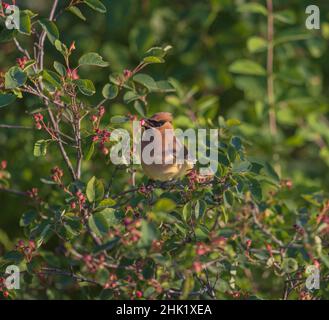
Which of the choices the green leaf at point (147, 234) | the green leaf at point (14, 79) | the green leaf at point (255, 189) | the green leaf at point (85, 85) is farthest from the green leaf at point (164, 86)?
the green leaf at point (147, 234)

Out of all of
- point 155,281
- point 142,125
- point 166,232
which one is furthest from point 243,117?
point 155,281

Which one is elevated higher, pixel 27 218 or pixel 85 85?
pixel 85 85

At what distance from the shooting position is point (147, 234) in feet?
7.40

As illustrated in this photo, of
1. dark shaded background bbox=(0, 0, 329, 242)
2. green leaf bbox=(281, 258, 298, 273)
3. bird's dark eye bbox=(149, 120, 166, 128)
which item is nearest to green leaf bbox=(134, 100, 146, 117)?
bird's dark eye bbox=(149, 120, 166, 128)

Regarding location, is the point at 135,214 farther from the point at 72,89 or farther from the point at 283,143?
the point at 283,143

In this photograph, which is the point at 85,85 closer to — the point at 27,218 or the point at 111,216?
the point at 111,216

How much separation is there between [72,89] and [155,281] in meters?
0.87

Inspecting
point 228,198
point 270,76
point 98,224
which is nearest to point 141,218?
point 98,224

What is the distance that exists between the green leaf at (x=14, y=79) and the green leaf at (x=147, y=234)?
80 cm

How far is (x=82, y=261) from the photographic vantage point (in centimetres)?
243

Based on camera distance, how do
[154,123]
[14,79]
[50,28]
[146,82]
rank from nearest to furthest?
1. [14,79]
2. [50,28]
3. [146,82]
4. [154,123]

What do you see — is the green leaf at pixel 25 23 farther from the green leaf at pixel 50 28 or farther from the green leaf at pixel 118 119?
the green leaf at pixel 118 119

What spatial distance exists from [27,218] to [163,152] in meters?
0.80

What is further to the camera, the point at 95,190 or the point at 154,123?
the point at 154,123
